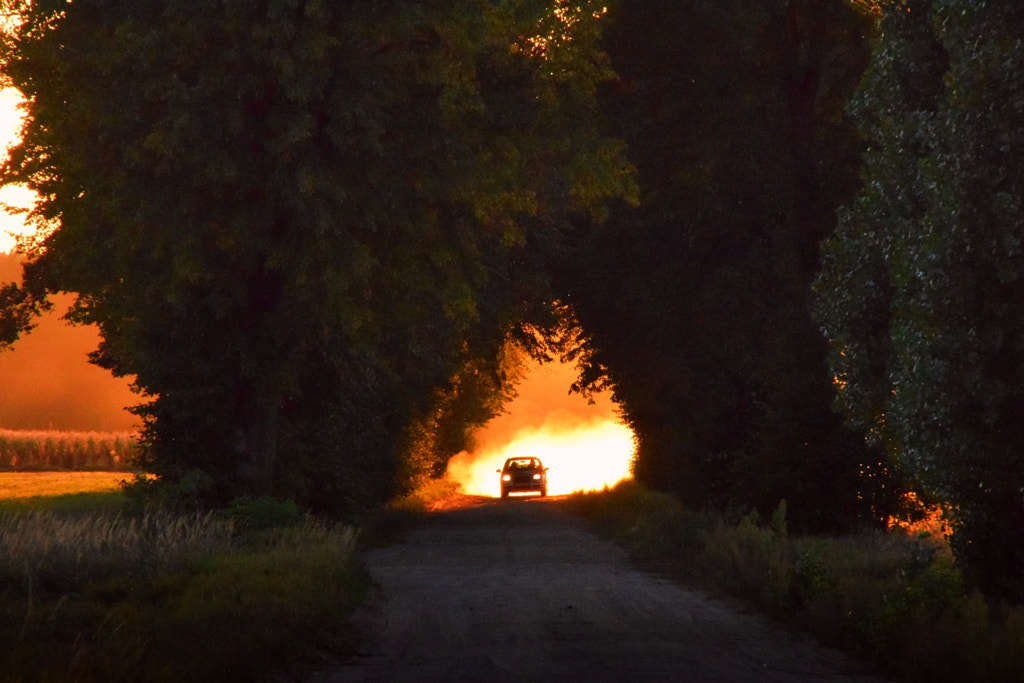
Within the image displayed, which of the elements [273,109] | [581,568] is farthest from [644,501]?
[273,109]

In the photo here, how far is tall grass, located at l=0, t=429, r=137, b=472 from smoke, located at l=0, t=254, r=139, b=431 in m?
101

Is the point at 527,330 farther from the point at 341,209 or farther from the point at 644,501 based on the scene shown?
the point at 341,209

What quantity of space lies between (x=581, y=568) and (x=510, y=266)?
10.8 metres

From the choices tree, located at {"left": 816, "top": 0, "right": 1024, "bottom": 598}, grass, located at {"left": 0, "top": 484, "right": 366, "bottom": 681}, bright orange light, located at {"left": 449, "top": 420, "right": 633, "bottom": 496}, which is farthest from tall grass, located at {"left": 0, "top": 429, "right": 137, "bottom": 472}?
tree, located at {"left": 816, "top": 0, "right": 1024, "bottom": 598}

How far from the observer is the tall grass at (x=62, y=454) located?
198 ft

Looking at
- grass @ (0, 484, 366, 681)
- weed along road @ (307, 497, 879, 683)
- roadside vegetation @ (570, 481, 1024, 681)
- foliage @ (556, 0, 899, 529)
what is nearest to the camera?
grass @ (0, 484, 366, 681)

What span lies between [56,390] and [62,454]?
129m

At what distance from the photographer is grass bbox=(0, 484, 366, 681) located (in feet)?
34.2

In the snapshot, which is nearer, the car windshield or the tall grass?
the car windshield

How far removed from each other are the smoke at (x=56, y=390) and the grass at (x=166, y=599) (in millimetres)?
149213

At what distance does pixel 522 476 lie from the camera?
58.3 m

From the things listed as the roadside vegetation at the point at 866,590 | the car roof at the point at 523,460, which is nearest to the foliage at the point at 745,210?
the roadside vegetation at the point at 866,590

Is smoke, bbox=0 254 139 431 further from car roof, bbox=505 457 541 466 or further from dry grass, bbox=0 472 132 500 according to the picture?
car roof, bbox=505 457 541 466

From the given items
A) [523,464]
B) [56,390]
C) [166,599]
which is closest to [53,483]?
[523,464]
